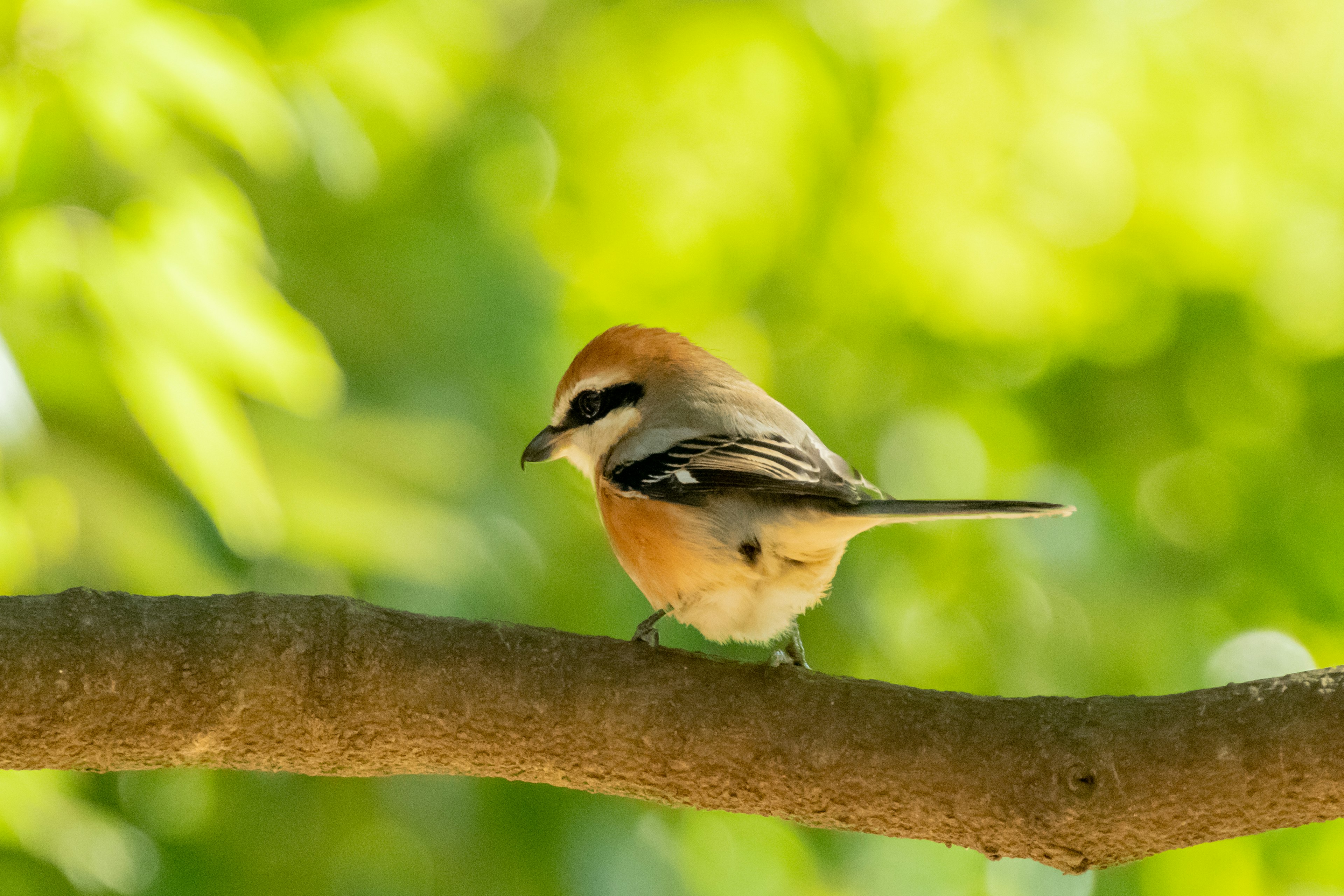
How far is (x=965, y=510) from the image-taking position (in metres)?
1.90

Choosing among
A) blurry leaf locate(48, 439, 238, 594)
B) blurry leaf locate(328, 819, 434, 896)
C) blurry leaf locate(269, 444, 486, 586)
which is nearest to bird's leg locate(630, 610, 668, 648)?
blurry leaf locate(269, 444, 486, 586)

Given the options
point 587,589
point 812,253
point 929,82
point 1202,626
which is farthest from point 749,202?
point 1202,626

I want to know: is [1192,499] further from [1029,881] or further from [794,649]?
[794,649]

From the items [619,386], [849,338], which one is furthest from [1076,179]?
[619,386]

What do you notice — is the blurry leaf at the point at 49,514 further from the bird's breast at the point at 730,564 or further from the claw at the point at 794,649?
the claw at the point at 794,649

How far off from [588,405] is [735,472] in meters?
0.63

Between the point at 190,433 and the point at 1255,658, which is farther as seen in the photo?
the point at 1255,658

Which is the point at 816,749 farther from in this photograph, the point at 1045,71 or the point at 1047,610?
the point at 1045,71

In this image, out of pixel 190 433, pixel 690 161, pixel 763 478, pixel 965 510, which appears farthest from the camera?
pixel 690 161

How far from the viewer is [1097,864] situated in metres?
1.84

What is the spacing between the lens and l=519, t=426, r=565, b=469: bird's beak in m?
2.81

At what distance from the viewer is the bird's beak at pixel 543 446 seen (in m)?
2.81

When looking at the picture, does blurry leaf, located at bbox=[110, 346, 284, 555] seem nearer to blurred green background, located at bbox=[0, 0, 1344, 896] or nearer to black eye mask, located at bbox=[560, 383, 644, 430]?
blurred green background, located at bbox=[0, 0, 1344, 896]

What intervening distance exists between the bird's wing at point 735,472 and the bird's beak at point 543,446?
1.02 ft
